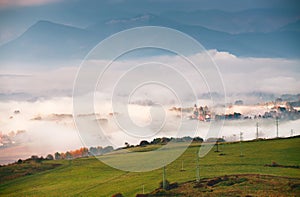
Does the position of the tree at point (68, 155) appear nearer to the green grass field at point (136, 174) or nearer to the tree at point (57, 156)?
the green grass field at point (136, 174)

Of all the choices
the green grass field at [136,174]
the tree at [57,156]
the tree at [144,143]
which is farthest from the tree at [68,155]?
the tree at [144,143]

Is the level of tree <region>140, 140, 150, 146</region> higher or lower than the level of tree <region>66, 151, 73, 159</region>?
higher

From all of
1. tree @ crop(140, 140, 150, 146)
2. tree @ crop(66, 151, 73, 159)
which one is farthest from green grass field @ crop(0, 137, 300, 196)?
tree @ crop(140, 140, 150, 146)

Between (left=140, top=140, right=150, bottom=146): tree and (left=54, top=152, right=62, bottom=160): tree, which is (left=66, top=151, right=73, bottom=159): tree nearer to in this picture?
(left=54, top=152, right=62, bottom=160): tree

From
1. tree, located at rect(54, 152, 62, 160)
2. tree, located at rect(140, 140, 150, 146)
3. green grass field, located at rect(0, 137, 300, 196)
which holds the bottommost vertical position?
green grass field, located at rect(0, 137, 300, 196)

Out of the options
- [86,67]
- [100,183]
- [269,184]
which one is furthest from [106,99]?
[269,184]

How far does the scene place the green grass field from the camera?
2117cm

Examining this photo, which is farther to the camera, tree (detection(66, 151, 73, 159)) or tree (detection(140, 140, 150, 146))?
tree (detection(140, 140, 150, 146))

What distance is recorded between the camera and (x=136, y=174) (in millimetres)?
22359

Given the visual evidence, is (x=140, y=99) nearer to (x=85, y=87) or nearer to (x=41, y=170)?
(x=85, y=87)

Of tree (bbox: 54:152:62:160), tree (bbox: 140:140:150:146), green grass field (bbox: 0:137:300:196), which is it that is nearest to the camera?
green grass field (bbox: 0:137:300:196)

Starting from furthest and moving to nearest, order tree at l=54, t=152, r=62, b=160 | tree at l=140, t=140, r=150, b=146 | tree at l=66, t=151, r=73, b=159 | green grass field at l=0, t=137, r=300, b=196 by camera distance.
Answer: tree at l=140, t=140, r=150, b=146 < tree at l=54, t=152, r=62, b=160 < tree at l=66, t=151, r=73, b=159 < green grass field at l=0, t=137, r=300, b=196

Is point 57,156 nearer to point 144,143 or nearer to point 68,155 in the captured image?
point 68,155

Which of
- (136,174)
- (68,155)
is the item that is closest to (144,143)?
(136,174)
